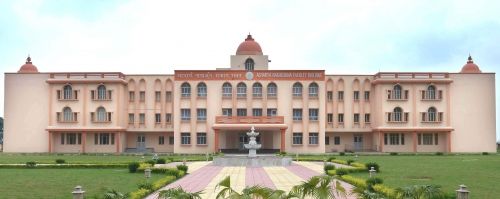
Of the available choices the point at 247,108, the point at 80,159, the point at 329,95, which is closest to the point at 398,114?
the point at 329,95

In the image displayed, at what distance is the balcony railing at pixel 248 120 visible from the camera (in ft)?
180

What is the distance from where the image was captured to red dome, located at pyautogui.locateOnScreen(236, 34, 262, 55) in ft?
202

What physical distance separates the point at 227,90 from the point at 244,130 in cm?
414

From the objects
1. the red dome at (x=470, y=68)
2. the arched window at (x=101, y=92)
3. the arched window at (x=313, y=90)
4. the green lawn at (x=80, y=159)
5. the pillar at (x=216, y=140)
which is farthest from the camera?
the red dome at (x=470, y=68)

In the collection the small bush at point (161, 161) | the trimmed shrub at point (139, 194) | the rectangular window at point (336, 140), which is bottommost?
the small bush at point (161, 161)

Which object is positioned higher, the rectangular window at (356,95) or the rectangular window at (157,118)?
the rectangular window at (356,95)

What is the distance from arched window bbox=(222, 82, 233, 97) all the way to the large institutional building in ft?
0.31

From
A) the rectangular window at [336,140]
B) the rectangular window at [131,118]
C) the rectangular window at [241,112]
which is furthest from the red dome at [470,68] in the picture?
the rectangular window at [131,118]

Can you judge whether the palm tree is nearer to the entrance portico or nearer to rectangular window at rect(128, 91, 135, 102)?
the entrance portico

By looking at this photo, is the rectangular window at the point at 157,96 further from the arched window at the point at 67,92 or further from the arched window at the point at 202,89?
the arched window at the point at 67,92

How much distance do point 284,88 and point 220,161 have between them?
21.9 metres

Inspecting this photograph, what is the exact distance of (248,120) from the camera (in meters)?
54.8

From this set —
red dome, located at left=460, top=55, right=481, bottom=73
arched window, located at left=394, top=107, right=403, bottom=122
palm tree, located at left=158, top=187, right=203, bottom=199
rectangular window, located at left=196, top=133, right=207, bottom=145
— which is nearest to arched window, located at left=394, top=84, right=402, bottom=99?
arched window, located at left=394, top=107, right=403, bottom=122

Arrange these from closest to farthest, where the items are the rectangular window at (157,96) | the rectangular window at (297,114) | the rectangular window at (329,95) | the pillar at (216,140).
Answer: the pillar at (216,140)
the rectangular window at (297,114)
the rectangular window at (329,95)
the rectangular window at (157,96)
